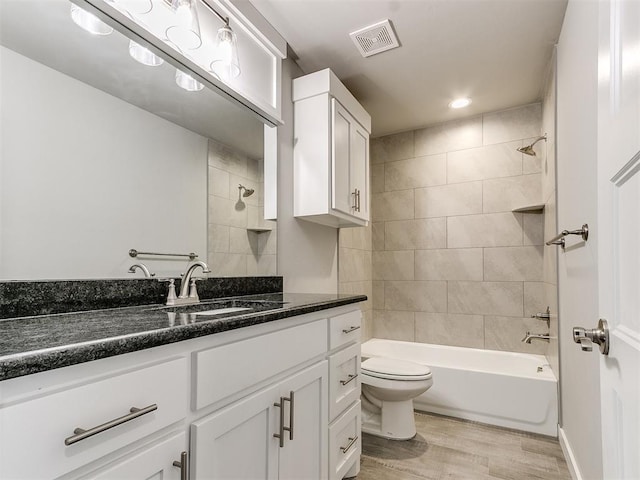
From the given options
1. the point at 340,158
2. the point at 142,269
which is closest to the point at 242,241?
the point at 142,269

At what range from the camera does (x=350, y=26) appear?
1999 mm

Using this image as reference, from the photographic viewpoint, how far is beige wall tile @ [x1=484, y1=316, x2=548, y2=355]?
2910mm

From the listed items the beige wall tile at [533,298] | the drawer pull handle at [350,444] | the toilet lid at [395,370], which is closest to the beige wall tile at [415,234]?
the beige wall tile at [533,298]

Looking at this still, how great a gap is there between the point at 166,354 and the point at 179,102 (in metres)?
1.16

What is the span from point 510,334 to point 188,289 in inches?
103

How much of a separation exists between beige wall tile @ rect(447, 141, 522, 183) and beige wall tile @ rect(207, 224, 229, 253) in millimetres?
2239

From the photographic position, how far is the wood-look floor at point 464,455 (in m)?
1.89

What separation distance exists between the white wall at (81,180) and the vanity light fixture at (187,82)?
0.20 m

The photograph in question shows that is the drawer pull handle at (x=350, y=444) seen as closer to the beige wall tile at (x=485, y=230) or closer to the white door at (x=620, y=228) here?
the white door at (x=620, y=228)

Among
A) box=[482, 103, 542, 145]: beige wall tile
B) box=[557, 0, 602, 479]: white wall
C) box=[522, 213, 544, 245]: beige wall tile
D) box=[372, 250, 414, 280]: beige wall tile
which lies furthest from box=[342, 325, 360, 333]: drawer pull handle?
box=[482, 103, 542, 145]: beige wall tile

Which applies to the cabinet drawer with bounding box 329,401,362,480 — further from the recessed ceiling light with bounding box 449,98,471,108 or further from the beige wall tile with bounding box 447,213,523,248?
the recessed ceiling light with bounding box 449,98,471,108

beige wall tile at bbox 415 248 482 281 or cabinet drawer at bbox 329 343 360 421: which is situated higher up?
beige wall tile at bbox 415 248 482 281

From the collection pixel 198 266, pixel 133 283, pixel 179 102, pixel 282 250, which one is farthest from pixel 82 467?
pixel 282 250

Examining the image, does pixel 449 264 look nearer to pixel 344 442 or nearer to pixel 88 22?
pixel 344 442
